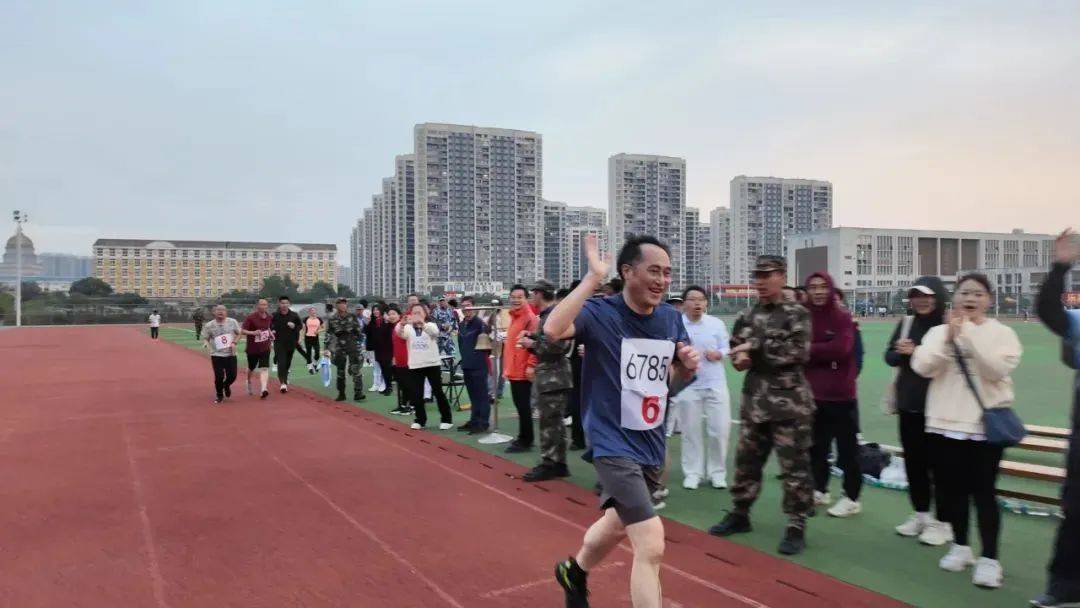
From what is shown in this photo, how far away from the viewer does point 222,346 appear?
1201cm

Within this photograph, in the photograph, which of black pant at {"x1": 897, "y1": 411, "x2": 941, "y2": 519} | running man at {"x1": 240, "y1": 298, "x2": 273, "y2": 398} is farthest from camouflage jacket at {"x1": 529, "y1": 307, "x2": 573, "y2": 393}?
running man at {"x1": 240, "y1": 298, "x2": 273, "y2": 398}

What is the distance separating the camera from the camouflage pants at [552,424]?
22.1ft

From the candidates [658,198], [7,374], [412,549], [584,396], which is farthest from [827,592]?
[658,198]

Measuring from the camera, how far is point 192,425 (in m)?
9.83

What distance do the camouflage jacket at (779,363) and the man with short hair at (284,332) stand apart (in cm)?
1035

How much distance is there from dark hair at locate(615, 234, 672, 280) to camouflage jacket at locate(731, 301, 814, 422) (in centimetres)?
162

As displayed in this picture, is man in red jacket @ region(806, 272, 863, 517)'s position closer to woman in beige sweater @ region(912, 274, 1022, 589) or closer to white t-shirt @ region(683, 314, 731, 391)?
woman in beige sweater @ region(912, 274, 1022, 589)

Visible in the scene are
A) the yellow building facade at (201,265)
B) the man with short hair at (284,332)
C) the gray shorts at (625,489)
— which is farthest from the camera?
the yellow building facade at (201,265)

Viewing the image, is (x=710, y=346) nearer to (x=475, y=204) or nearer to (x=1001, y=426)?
(x=1001, y=426)

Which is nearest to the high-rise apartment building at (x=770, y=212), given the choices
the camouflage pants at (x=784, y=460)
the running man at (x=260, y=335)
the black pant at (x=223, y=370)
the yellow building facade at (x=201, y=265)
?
the yellow building facade at (x=201, y=265)

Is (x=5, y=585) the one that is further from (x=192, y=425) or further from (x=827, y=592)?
(x=192, y=425)

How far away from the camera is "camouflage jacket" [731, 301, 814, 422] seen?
448 centimetres

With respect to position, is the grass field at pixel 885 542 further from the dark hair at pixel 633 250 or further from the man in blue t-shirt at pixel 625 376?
the dark hair at pixel 633 250

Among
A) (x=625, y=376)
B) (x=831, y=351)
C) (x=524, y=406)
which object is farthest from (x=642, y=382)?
(x=524, y=406)
